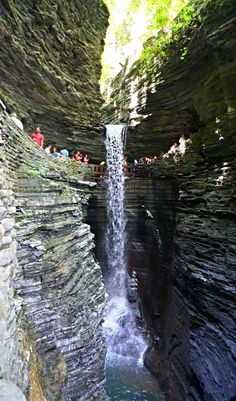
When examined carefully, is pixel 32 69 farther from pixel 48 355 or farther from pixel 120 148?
pixel 48 355

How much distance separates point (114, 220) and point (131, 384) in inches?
377

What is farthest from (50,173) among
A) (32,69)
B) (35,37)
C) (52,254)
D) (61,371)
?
(35,37)

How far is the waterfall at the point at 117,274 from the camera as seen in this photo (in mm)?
15141

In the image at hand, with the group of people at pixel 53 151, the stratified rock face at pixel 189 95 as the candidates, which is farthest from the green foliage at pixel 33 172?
the stratified rock face at pixel 189 95

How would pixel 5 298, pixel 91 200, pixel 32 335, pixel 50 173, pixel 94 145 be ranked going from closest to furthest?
pixel 5 298
pixel 32 335
pixel 50 173
pixel 91 200
pixel 94 145

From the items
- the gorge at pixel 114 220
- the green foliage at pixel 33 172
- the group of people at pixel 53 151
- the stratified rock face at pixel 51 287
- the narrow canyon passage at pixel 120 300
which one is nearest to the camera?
the stratified rock face at pixel 51 287

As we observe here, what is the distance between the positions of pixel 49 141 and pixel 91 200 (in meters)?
4.97

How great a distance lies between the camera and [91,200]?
19.0 m

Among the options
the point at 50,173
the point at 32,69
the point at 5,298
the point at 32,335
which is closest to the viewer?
the point at 5,298

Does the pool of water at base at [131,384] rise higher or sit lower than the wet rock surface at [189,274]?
lower

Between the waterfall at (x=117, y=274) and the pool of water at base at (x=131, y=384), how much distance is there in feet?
2.72

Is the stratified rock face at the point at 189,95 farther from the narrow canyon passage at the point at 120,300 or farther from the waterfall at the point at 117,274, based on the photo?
the narrow canyon passage at the point at 120,300

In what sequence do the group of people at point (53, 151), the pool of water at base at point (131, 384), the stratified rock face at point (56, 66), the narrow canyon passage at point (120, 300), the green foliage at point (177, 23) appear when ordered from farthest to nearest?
the stratified rock face at point (56, 66) < the green foliage at point (177, 23) < the group of people at point (53, 151) < the narrow canyon passage at point (120, 300) < the pool of water at base at point (131, 384)

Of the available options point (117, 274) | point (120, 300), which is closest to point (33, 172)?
point (117, 274)
